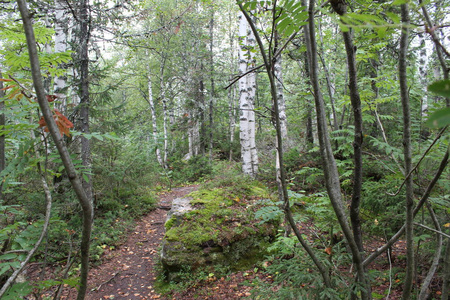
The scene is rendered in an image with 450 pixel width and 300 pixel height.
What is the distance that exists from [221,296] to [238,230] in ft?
3.85

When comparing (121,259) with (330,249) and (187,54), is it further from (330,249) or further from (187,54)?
(187,54)

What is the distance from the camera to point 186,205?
17.7ft

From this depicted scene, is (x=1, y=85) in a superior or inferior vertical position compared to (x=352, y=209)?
superior

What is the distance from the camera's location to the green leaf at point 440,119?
0.33 metres

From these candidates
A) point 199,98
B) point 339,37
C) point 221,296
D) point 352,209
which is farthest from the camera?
point 199,98

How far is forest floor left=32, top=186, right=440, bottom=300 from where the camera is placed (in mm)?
3816

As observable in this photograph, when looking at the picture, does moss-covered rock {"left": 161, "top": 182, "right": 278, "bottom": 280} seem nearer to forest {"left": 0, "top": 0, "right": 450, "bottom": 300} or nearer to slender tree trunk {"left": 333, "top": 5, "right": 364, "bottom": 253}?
forest {"left": 0, "top": 0, "right": 450, "bottom": 300}

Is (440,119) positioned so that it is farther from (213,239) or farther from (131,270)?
(131,270)

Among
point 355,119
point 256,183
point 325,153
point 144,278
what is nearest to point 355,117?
point 355,119

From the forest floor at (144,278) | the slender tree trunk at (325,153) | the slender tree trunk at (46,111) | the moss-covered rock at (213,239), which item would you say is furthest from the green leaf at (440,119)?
the moss-covered rock at (213,239)

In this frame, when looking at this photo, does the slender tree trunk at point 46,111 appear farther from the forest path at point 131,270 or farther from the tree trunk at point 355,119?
the forest path at point 131,270

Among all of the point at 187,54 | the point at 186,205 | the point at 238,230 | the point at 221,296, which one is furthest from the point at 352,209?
the point at 187,54

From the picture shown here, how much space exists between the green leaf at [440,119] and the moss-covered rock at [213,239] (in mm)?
3989

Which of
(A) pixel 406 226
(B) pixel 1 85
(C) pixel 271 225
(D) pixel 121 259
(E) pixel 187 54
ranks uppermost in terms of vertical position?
(E) pixel 187 54
